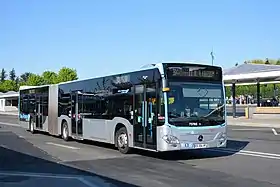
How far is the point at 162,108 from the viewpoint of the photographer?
44.4ft

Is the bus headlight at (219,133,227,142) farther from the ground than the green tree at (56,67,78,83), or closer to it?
closer to it

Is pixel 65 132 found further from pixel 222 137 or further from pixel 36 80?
pixel 36 80

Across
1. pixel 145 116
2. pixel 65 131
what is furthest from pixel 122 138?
pixel 65 131

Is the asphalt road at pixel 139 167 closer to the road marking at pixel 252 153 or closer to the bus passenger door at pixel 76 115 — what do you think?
the road marking at pixel 252 153

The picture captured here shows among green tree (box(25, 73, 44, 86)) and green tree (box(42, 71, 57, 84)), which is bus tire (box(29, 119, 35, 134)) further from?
green tree (box(25, 73, 44, 86))

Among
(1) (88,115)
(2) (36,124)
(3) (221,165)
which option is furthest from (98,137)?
(2) (36,124)

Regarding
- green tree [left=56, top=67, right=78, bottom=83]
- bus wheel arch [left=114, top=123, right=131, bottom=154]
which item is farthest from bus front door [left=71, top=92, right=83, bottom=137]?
green tree [left=56, top=67, right=78, bottom=83]

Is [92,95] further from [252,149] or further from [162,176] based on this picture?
[162,176]

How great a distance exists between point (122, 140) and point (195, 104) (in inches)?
136

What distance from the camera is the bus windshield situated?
13547 millimetres

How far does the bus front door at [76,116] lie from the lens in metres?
19.9

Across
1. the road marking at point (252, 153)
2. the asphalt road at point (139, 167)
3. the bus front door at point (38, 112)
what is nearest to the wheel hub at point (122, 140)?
the asphalt road at point (139, 167)

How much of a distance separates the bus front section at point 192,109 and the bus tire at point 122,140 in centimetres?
233

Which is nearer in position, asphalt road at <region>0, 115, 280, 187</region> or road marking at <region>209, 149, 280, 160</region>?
asphalt road at <region>0, 115, 280, 187</region>
